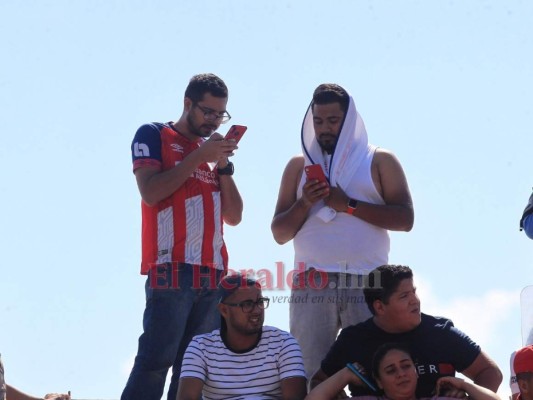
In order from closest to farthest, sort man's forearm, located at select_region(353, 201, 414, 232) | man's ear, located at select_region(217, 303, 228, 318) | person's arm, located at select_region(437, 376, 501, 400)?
person's arm, located at select_region(437, 376, 501, 400), man's ear, located at select_region(217, 303, 228, 318), man's forearm, located at select_region(353, 201, 414, 232)

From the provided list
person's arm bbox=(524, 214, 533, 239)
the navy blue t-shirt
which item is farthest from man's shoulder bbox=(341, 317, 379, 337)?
person's arm bbox=(524, 214, 533, 239)

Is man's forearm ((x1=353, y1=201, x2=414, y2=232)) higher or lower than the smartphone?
higher

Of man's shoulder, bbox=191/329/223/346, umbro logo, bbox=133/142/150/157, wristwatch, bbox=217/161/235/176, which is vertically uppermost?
umbro logo, bbox=133/142/150/157

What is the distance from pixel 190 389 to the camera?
728cm

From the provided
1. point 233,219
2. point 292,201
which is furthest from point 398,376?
point 233,219

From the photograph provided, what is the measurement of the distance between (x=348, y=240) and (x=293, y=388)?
3.53 ft

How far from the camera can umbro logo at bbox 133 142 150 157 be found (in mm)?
7762

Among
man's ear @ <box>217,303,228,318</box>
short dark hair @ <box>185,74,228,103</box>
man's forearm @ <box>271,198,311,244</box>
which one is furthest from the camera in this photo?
short dark hair @ <box>185,74,228,103</box>

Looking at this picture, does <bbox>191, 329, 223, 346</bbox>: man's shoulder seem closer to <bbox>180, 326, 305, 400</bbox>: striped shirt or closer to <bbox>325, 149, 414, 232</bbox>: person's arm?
<bbox>180, 326, 305, 400</bbox>: striped shirt

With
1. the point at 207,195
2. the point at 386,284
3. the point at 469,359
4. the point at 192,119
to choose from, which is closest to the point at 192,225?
the point at 207,195

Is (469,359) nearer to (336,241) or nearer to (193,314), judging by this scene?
(336,241)

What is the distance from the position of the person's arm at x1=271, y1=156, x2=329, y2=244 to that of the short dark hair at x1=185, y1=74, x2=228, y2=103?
0.71 meters

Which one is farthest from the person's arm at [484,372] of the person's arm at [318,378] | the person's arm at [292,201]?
the person's arm at [292,201]

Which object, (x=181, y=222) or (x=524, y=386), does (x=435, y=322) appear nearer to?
(x=524, y=386)
